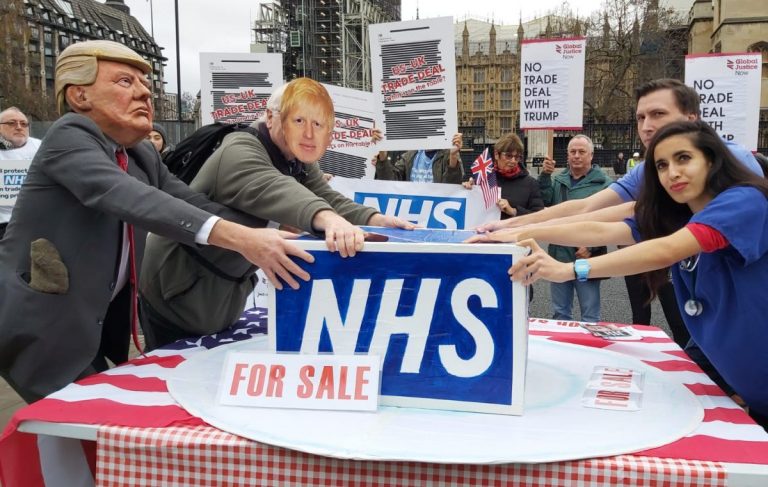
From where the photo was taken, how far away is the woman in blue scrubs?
1.59 m

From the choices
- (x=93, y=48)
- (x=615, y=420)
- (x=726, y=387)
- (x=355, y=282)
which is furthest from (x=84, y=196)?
(x=726, y=387)

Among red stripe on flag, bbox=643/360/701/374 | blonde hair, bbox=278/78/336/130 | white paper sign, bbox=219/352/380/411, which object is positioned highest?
blonde hair, bbox=278/78/336/130

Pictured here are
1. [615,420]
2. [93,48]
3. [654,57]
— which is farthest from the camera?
[654,57]

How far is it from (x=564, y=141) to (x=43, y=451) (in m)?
28.7

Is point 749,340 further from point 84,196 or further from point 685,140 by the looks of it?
point 84,196

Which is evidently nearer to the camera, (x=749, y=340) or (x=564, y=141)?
(x=749, y=340)

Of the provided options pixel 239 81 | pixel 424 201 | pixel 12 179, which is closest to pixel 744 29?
pixel 239 81

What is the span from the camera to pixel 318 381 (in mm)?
1541

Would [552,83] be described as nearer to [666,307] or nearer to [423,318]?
[666,307]

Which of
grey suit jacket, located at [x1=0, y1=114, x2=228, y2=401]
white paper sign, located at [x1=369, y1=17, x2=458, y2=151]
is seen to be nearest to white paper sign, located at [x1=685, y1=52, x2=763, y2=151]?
white paper sign, located at [x1=369, y1=17, x2=458, y2=151]

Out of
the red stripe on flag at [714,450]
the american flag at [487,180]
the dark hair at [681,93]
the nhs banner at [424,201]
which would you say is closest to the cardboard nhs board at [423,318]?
the red stripe on flag at [714,450]

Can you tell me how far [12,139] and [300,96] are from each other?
223 inches

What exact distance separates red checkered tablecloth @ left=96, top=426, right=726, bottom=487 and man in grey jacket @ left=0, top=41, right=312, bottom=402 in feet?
1.41

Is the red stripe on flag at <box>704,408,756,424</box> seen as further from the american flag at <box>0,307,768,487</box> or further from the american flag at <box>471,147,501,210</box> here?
the american flag at <box>471,147,501,210</box>
